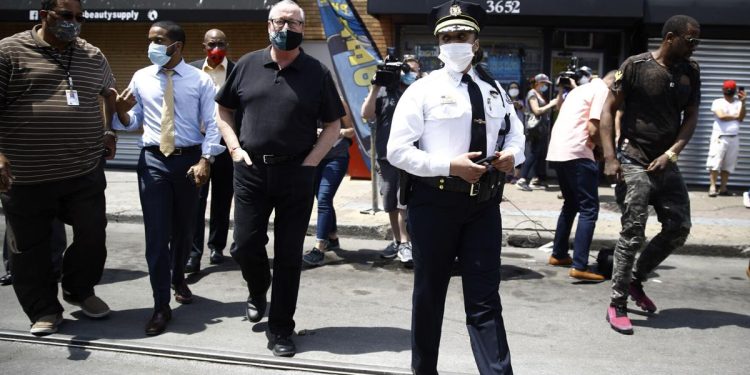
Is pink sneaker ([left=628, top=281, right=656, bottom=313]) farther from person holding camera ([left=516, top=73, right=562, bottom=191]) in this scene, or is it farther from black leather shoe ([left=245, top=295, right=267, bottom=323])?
person holding camera ([left=516, top=73, right=562, bottom=191])

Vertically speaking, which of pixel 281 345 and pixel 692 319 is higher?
pixel 281 345

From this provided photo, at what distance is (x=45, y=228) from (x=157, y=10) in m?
8.51

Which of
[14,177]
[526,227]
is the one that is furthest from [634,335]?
[14,177]

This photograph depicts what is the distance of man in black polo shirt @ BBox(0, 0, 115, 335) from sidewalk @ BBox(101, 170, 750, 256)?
159 inches

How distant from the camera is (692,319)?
5.70 m

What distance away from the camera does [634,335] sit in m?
5.26

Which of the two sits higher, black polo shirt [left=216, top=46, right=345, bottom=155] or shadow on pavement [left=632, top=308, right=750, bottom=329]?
black polo shirt [left=216, top=46, right=345, bottom=155]

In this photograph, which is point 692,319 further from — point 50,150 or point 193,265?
point 50,150

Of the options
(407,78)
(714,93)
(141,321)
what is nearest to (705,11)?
(714,93)

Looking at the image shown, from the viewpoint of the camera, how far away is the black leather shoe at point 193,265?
22.0ft

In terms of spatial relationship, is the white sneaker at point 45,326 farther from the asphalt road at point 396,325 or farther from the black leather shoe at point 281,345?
the black leather shoe at point 281,345

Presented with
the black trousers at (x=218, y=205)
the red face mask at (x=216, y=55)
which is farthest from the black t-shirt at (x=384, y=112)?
the red face mask at (x=216, y=55)

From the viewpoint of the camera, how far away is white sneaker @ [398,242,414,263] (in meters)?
7.16

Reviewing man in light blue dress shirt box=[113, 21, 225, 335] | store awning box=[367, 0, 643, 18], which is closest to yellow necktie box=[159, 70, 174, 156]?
man in light blue dress shirt box=[113, 21, 225, 335]
